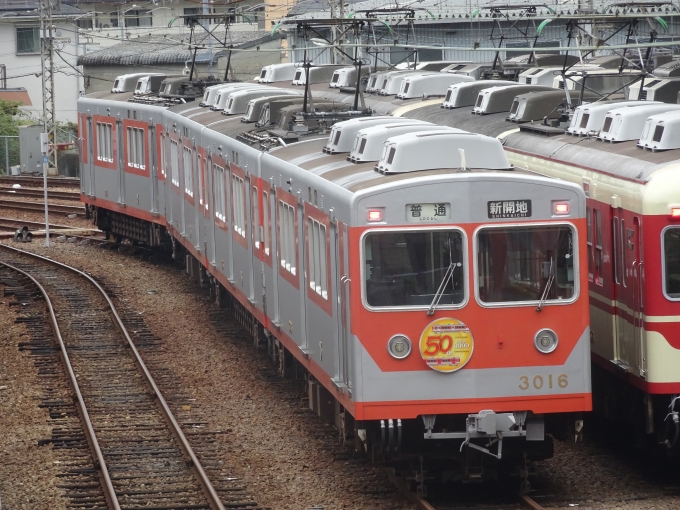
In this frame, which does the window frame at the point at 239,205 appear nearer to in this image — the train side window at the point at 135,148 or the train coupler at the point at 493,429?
the train coupler at the point at 493,429

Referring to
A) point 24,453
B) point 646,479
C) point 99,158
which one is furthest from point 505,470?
point 99,158

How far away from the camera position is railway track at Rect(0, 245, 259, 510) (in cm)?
942

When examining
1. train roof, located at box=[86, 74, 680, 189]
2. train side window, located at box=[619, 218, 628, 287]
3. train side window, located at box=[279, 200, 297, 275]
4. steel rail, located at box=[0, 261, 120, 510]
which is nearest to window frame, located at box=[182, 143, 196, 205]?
train roof, located at box=[86, 74, 680, 189]

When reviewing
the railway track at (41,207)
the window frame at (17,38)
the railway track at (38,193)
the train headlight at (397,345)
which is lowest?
the railway track at (41,207)

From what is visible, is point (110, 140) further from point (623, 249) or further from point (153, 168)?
point (623, 249)

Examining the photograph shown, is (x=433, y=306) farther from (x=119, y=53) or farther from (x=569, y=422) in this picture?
Result: (x=119, y=53)

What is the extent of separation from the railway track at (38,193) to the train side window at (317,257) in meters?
21.5

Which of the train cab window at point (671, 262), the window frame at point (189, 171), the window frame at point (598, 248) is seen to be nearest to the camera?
the train cab window at point (671, 262)

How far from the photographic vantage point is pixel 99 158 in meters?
23.9

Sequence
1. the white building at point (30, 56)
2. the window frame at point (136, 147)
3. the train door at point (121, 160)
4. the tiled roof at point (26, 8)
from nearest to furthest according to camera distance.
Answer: the window frame at point (136, 147)
the train door at point (121, 160)
the white building at point (30, 56)
the tiled roof at point (26, 8)

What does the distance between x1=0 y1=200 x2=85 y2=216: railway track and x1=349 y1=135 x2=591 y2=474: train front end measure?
2093cm

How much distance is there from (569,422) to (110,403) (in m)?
5.40

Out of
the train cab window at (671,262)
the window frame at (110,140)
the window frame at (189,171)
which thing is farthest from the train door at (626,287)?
the window frame at (110,140)

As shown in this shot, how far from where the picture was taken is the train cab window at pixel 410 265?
8227mm
